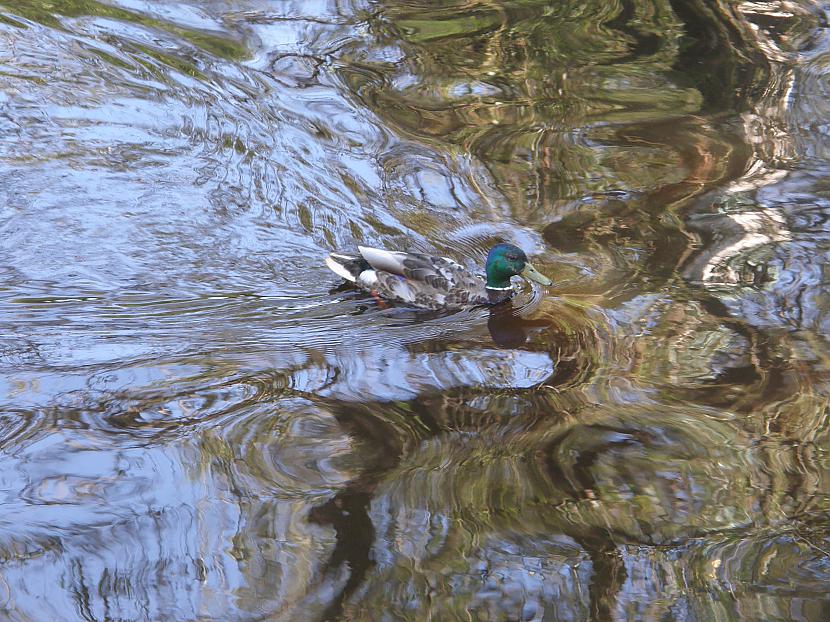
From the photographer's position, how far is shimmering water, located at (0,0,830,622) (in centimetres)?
411

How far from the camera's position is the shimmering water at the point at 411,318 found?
4.11m

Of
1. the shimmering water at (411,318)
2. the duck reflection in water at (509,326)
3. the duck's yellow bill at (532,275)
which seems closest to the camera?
the shimmering water at (411,318)

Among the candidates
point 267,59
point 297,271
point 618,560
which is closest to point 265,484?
point 618,560

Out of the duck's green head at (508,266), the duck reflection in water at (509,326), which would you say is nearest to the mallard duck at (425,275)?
the duck's green head at (508,266)

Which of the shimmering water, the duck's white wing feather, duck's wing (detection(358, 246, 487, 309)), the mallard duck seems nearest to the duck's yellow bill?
the mallard duck

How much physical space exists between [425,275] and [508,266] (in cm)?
53

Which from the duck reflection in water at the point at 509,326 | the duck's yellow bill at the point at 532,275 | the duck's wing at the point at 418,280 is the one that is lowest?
the duck reflection in water at the point at 509,326

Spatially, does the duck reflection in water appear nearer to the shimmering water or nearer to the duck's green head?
the shimmering water

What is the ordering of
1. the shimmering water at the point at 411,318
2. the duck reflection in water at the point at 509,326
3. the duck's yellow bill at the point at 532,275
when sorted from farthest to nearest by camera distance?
the duck's yellow bill at the point at 532,275 → the duck reflection in water at the point at 509,326 → the shimmering water at the point at 411,318

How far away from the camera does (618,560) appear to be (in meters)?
4.16

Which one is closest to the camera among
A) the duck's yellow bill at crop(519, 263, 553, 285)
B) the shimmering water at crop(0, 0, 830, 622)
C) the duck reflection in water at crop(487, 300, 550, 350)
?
the shimmering water at crop(0, 0, 830, 622)

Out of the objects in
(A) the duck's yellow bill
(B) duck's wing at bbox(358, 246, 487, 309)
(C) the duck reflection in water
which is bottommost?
(C) the duck reflection in water

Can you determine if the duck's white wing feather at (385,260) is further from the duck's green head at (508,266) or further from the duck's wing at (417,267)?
the duck's green head at (508,266)

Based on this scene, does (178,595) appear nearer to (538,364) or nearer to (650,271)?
(538,364)
